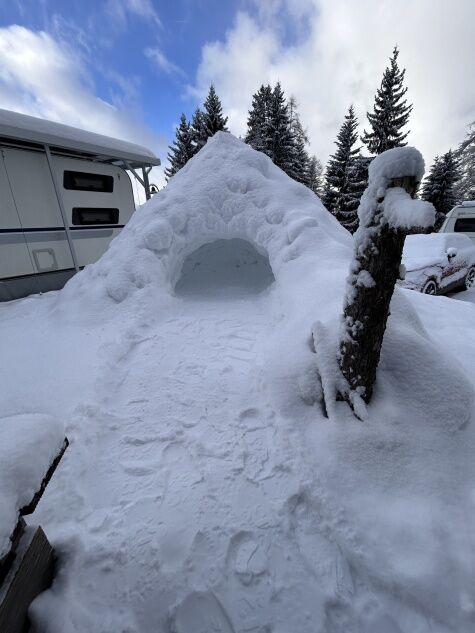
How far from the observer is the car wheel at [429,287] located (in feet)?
22.9

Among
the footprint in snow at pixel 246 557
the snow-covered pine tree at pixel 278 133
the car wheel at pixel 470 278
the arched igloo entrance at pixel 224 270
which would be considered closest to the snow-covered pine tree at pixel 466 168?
the snow-covered pine tree at pixel 278 133

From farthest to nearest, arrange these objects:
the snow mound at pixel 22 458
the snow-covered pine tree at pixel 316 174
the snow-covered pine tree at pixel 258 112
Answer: the snow-covered pine tree at pixel 316 174, the snow-covered pine tree at pixel 258 112, the snow mound at pixel 22 458

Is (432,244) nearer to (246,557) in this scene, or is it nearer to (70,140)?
(246,557)

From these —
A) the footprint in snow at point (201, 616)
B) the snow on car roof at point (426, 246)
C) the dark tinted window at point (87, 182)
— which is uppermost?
the dark tinted window at point (87, 182)

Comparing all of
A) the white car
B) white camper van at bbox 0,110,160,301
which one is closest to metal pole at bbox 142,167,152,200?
white camper van at bbox 0,110,160,301

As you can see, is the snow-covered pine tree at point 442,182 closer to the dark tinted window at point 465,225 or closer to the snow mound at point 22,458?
the dark tinted window at point 465,225

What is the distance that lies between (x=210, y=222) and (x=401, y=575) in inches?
177

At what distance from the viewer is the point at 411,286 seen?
22.7 ft

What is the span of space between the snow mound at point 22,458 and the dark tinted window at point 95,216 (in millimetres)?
7110

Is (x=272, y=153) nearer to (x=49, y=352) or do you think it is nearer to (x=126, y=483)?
(x=49, y=352)

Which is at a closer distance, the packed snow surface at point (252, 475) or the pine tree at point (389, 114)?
the packed snow surface at point (252, 475)

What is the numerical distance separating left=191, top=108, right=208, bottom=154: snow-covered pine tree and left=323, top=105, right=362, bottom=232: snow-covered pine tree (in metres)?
9.01

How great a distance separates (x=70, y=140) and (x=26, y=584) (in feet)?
24.3

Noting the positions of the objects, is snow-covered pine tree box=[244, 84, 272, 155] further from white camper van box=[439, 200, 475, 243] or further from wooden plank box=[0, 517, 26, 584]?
wooden plank box=[0, 517, 26, 584]
